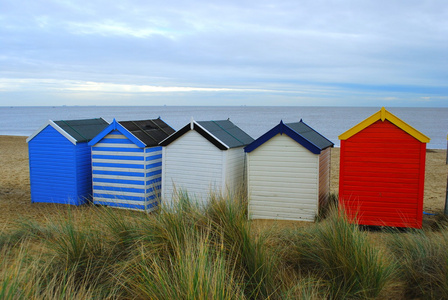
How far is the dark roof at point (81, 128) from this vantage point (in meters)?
9.84

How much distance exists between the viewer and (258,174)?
8.41 meters

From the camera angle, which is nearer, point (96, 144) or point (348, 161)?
point (348, 161)

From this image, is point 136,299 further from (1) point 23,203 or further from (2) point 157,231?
(1) point 23,203

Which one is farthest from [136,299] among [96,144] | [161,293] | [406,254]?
[96,144]

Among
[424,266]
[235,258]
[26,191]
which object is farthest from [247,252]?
[26,191]

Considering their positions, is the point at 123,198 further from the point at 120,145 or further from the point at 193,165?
the point at 193,165

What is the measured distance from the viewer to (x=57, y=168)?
32.4ft

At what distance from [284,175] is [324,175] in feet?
3.81

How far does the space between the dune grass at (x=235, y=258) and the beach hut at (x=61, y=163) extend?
4345mm

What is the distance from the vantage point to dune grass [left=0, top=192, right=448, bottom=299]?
178 inches

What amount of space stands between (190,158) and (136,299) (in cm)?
459

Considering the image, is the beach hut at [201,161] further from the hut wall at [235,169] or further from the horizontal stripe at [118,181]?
the horizontal stripe at [118,181]

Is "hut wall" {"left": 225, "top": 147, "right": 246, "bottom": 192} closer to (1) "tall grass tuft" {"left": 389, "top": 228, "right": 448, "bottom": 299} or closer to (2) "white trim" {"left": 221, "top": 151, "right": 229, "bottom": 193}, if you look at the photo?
(2) "white trim" {"left": 221, "top": 151, "right": 229, "bottom": 193}

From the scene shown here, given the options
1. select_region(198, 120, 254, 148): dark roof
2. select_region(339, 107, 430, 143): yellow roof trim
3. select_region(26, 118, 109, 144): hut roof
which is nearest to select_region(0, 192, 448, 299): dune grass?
select_region(339, 107, 430, 143): yellow roof trim
